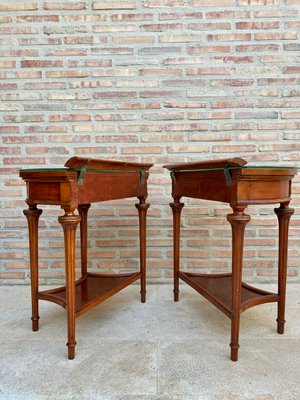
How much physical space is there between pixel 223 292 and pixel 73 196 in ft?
3.11

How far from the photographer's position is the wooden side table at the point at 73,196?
134 cm

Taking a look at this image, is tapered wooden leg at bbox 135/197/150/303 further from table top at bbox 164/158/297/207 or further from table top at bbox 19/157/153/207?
table top at bbox 164/158/297/207

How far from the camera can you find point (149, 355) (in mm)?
1419

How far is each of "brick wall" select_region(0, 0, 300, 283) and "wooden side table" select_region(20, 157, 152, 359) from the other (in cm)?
52

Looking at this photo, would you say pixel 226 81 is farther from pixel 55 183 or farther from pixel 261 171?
pixel 55 183

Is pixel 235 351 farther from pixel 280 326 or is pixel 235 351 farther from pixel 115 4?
pixel 115 4

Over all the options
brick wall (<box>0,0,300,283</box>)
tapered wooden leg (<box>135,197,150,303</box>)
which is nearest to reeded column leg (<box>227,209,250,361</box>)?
tapered wooden leg (<box>135,197,150,303</box>)

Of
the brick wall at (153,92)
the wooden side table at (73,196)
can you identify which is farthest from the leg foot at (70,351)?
the brick wall at (153,92)

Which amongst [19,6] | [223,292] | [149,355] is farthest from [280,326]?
[19,6]

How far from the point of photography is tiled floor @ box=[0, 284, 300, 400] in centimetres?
119

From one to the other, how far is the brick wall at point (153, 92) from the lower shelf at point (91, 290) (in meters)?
0.47

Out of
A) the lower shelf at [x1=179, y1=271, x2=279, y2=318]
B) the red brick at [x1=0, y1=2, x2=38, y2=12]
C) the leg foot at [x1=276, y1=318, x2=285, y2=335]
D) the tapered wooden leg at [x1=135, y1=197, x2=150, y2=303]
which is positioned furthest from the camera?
the red brick at [x1=0, y1=2, x2=38, y2=12]

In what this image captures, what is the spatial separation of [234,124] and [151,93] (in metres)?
0.62

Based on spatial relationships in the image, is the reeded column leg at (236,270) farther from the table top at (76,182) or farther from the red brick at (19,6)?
the red brick at (19,6)
